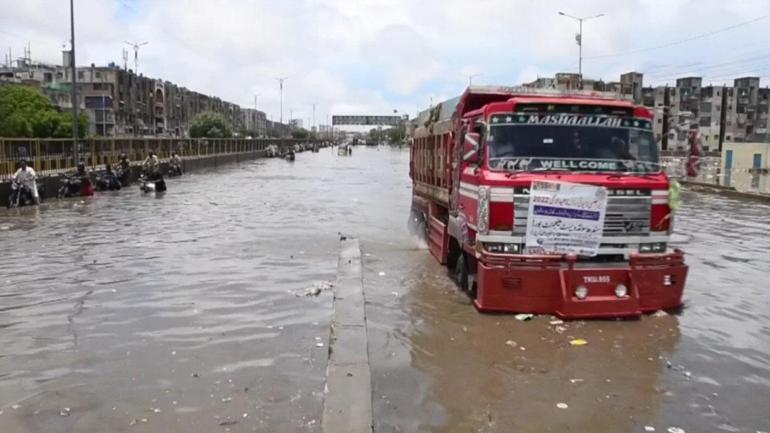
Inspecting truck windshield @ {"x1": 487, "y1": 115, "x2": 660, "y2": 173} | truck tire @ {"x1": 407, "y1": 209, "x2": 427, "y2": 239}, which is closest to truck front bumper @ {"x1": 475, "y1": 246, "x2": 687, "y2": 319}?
truck windshield @ {"x1": 487, "y1": 115, "x2": 660, "y2": 173}

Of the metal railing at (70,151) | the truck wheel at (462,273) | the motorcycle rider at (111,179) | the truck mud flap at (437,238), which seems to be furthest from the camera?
the motorcycle rider at (111,179)

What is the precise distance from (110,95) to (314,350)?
387 ft

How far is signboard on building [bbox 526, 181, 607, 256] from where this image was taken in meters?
7.67

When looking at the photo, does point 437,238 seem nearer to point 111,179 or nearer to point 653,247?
point 653,247

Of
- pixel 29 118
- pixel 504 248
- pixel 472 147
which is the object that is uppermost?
pixel 29 118

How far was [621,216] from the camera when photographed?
7812 mm

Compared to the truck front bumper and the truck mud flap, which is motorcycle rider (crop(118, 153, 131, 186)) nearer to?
the truck mud flap

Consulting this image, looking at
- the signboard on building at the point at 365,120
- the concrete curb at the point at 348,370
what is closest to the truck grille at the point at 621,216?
the concrete curb at the point at 348,370

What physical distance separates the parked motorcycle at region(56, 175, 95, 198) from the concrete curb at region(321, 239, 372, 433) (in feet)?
64.5

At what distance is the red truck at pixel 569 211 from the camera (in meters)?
7.69

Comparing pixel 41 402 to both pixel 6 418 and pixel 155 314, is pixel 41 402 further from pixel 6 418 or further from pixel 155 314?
pixel 155 314

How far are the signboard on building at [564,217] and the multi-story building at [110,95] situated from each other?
97.3m

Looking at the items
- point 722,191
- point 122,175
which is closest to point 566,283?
point 122,175

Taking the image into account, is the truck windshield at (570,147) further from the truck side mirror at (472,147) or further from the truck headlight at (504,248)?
the truck headlight at (504,248)
